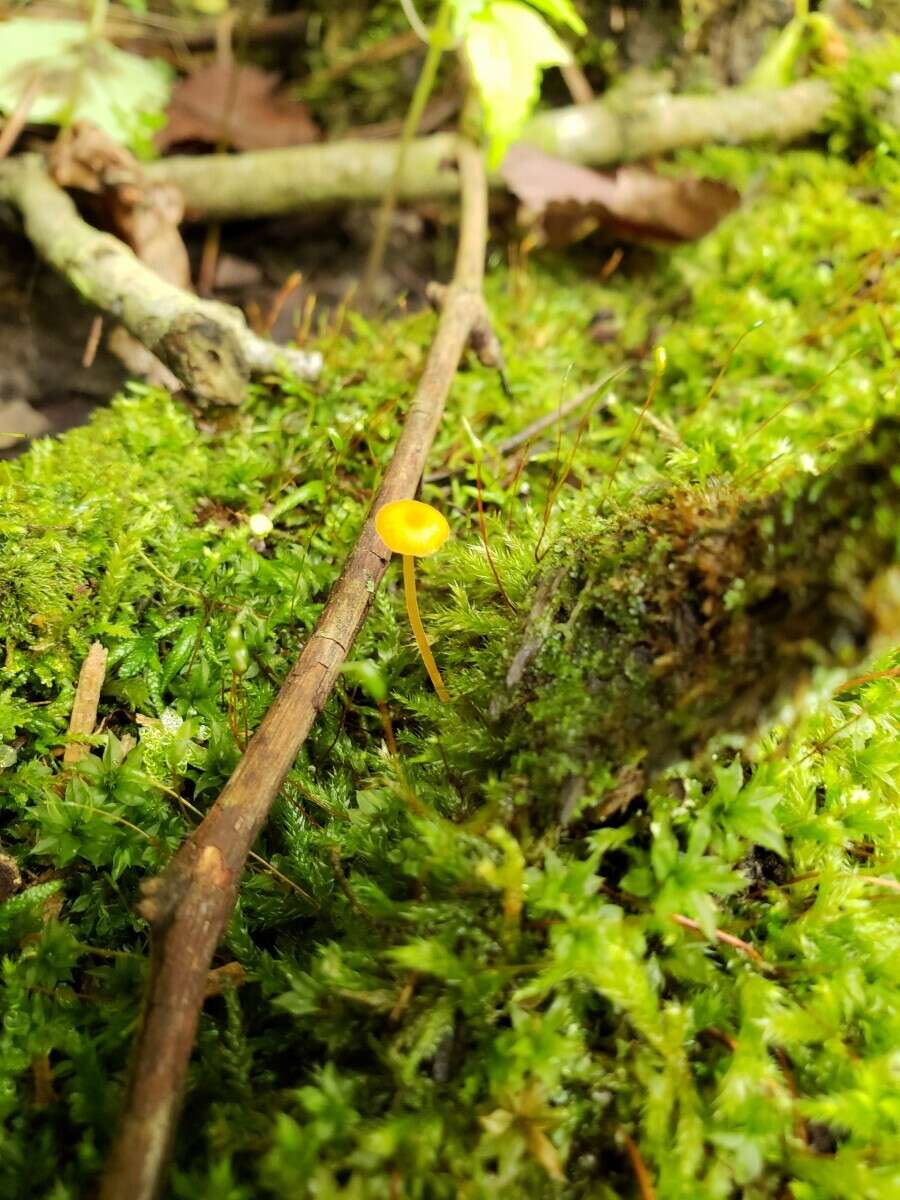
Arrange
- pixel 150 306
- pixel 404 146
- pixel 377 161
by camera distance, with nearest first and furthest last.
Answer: pixel 150 306
pixel 404 146
pixel 377 161

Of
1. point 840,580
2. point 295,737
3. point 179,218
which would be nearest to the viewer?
point 840,580

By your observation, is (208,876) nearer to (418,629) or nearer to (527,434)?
(418,629)

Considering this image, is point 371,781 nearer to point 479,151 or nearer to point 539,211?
point 539,211

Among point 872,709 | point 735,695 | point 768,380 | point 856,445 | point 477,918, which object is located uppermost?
point 856,445

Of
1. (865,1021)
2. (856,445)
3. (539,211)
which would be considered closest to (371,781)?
(865,1021)

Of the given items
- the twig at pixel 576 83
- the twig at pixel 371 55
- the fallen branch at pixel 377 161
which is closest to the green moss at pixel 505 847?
the fallen branch at pixel 377 161

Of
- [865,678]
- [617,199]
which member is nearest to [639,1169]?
[865,678]

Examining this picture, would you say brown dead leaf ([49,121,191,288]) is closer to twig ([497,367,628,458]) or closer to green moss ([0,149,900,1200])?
green moss ([0,149,900,1200])
